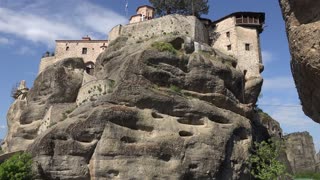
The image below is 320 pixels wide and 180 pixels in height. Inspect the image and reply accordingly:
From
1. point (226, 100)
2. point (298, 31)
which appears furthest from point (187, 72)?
point (298, 31)

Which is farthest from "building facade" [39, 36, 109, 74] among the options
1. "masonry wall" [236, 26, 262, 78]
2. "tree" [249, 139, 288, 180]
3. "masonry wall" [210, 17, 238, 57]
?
"tree" [249, 139, 288, 180]

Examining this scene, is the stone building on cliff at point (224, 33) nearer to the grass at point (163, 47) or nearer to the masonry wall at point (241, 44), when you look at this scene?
the masonry wall at point (241, 44)

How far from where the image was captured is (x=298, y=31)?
6.71m

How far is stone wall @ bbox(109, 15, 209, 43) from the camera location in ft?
140

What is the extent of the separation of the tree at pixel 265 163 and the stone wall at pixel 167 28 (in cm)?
1451

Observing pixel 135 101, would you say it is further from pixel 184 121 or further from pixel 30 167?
pixel 30 167

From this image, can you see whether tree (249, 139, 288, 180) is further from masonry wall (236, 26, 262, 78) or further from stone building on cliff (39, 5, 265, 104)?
masonry wall (236, 26, 262, 78)

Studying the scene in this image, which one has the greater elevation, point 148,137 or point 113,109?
point 113,109

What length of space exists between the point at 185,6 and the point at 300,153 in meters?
39.4

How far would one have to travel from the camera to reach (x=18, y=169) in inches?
1188

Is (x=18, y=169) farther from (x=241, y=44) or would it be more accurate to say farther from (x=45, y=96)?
(x=241, y=44)

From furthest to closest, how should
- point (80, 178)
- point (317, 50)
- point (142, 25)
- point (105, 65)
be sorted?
1. point (142, 25)
2. point (105, 65)
3. point (80, 178)
4. point (317, 50)

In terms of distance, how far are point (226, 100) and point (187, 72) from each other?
4685mm

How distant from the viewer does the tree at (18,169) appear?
29.8m
